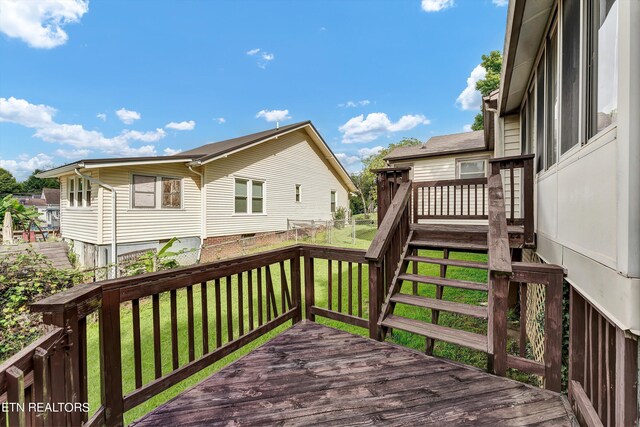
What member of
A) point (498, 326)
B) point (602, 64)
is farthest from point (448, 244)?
point (602, 64)

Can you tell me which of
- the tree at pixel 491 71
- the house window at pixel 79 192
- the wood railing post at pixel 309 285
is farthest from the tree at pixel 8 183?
the tree at pixel 491 71

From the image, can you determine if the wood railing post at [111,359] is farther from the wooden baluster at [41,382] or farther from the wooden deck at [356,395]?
the wooden baluster at [41,382]

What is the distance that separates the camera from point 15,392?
1.07 metres

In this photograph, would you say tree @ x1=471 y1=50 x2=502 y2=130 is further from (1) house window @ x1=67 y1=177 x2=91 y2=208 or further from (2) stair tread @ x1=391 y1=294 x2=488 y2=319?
(1) house window @ x1=67 y1=177 x2=91 y2=208

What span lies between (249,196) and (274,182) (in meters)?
1.53

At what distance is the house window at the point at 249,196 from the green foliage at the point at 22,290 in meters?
6.56

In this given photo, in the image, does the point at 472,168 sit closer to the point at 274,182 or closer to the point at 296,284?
the point at 274,182

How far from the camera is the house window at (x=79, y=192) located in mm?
9352

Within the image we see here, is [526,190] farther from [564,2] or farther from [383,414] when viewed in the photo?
[383,414]

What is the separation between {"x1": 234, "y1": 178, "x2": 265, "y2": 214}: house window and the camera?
11.5 metres

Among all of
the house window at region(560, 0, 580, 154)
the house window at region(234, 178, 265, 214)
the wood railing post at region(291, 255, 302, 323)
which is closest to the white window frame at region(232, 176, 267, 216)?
the house window at region(234, 178, 265, 214)

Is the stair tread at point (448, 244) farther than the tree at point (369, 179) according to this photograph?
No

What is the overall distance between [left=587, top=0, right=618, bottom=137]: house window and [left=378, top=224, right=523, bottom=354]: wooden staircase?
1488mm

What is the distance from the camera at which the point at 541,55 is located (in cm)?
369
